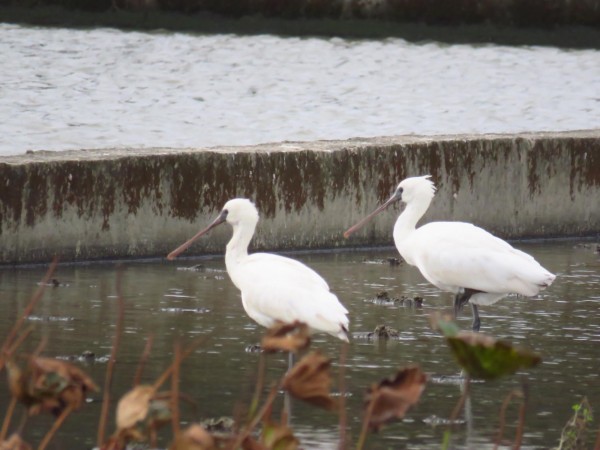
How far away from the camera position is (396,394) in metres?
3.93

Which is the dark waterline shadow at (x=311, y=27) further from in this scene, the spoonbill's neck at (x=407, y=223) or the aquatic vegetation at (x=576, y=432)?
the aquatic vegetation at (x=576, y=432)

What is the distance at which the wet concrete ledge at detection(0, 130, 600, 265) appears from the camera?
495 inches

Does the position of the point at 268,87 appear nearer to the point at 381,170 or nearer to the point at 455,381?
the point at 381,170

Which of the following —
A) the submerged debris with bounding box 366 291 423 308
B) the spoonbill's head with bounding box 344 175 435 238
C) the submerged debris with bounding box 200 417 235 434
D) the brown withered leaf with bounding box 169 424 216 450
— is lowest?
the submerged debris with bounding box 366 291 423 308

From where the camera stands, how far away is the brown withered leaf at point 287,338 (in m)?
3.92

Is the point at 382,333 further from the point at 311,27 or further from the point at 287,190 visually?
the point at 311,27

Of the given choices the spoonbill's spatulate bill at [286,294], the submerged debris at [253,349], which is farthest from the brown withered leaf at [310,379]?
the submerged debris at [253,349]

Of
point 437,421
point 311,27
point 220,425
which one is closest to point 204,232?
point 437,421

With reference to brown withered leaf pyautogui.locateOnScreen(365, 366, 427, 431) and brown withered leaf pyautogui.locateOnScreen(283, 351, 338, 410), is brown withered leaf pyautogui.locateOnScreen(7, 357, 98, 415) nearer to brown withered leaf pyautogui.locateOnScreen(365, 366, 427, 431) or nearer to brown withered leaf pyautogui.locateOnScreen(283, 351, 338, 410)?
brown withered leaf pyautogui.locateOnScreen(283, 351, 338, 410)

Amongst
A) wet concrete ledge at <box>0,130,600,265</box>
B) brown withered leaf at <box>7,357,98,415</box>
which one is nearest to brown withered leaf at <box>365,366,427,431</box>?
brown withered leaf at <box>7,357,98,415</box>

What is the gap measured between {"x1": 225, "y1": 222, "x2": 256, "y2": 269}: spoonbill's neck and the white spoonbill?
4.59ft

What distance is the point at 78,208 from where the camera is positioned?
41.5ft

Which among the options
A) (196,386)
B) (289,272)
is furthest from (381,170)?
(196,386)

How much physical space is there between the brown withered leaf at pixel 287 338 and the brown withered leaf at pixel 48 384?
0.46m
